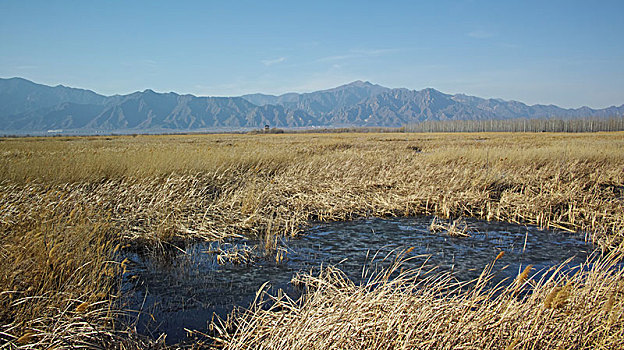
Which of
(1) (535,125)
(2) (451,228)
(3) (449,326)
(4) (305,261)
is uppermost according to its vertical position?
(1) (535,125)

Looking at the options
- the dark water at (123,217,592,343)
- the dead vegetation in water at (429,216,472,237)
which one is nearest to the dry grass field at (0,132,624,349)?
the dark water at (123,217,592,343)

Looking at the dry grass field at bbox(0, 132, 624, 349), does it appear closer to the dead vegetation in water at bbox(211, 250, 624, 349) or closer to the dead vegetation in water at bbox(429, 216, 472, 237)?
the dead vegetation in water at bbox(211, 250, 624, 349)

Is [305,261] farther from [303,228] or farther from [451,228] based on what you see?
[451,228]

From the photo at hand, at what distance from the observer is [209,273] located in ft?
20.8

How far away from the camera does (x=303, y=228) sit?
920cm

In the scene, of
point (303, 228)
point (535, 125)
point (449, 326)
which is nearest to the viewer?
point (449, 326)

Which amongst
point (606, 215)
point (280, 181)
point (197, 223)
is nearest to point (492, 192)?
point (606, 215)

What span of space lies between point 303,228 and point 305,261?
231cm

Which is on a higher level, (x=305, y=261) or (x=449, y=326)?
(x=449, y=326)

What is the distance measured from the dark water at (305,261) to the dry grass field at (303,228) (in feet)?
1.24

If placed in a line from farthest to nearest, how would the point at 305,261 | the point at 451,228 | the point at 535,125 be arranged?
the point at 535,125 < the point at 451,228 < the point at 305,261

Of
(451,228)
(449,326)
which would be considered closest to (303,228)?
(451,228)

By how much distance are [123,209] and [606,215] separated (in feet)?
36.8

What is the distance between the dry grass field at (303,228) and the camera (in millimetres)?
3312
